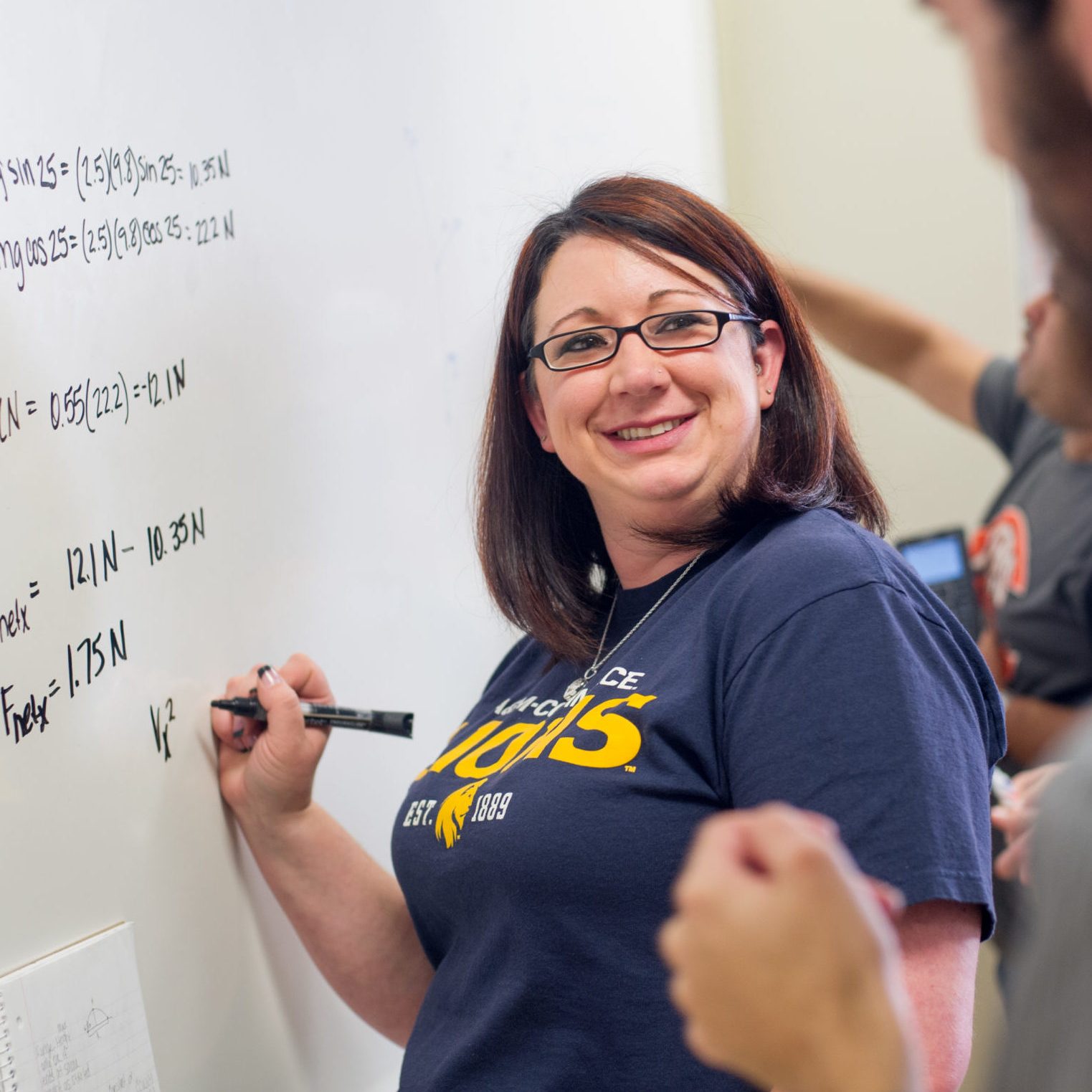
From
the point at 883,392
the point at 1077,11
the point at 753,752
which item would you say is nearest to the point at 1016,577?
the point at 883,392

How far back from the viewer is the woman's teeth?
961 mm

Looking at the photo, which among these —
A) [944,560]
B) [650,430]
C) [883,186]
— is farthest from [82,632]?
[883,186]

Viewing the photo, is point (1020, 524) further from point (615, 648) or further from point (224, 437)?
point (224, 437)

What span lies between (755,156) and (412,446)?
129 centimetres

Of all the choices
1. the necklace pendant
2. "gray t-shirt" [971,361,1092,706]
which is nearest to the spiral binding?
the necklace pendant

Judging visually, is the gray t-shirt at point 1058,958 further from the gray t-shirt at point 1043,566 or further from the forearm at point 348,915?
the gray t-shirt at point 1043,566

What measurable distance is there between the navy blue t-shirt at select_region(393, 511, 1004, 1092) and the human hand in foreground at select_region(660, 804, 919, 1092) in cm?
37

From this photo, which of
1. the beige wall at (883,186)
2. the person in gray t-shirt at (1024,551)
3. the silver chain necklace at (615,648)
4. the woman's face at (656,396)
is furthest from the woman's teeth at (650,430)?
the beige wall at (883,186)

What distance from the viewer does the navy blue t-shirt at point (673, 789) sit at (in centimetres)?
68

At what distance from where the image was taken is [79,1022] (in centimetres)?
81

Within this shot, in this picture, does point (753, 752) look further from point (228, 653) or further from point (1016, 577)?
point (1016, 577)

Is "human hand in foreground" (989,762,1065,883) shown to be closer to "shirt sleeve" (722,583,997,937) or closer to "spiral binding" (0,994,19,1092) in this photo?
"shirt sleeve" (722,583,997,937)

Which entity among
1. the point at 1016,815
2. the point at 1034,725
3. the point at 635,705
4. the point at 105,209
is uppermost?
the point at 105,209

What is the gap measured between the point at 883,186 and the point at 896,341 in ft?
1.16
